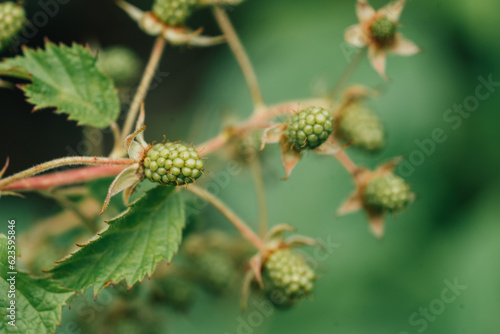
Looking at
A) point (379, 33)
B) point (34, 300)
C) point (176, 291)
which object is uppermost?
point (379, 33)

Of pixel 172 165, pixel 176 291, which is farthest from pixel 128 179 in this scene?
pixel 176 291

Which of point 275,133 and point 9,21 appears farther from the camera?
point 9,21

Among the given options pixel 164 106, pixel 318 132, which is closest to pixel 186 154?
pixel 318 132

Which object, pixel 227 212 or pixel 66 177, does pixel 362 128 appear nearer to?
pixel 227 212

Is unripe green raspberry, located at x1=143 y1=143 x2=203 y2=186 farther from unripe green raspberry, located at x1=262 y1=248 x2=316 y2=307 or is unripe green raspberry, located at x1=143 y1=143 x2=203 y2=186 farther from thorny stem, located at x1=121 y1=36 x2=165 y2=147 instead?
unripe green raspberry, located at x1=262 y1=248 x2=316 y2=307

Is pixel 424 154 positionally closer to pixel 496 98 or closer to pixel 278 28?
pixel 496 98

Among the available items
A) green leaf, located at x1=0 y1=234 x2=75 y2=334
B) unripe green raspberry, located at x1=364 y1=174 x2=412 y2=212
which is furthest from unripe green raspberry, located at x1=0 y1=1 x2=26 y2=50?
unripe green raspberry, located at x1=364 y1=174 x2=412 y2=212
